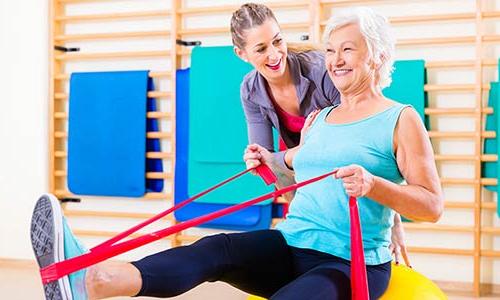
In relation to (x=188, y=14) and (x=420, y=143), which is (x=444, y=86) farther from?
(x=420, y=143)

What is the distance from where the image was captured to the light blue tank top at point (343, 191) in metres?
1.69

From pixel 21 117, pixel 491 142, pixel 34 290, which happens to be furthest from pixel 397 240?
pixel 21 117

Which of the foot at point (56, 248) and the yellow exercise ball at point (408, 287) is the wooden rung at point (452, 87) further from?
the foot at point (56, 248)

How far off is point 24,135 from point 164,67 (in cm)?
122

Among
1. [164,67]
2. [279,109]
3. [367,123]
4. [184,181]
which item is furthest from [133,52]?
[367,123]

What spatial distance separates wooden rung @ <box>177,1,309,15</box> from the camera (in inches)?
174

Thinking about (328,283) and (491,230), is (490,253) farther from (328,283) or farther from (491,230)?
(328,283)

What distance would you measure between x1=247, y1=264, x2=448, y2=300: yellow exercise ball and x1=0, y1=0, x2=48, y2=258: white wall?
3428mm

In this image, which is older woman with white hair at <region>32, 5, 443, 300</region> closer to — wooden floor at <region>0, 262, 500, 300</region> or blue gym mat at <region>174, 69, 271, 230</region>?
wooden floor at <region>0, 262, 500, 300</region>

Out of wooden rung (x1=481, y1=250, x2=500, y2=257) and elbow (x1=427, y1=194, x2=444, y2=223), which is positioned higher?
elbow (x1=427, y1=194, x2=444, y2=223)

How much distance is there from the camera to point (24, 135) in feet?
16.7

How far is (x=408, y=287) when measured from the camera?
6.23 feet

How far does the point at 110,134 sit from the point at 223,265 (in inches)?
126

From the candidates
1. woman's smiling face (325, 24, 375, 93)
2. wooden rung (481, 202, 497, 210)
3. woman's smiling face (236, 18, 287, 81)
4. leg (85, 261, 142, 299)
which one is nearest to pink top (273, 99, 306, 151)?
woman's smiling face (236, 18, 287, 81)
